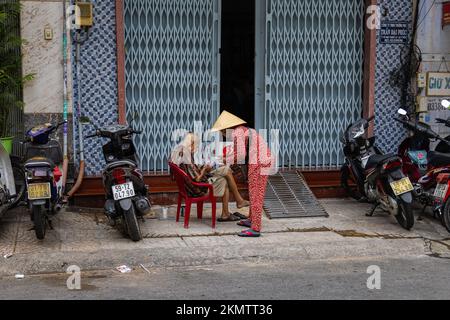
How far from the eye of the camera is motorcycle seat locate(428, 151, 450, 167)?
25.2 feet

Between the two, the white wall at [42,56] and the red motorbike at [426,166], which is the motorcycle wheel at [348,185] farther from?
the white wall at [42,56]

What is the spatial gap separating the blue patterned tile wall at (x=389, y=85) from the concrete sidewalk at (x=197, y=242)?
1696 millimetres

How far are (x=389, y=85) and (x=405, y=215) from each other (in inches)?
101

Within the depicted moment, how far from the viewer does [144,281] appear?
582 centimetres

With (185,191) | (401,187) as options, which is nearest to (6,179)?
(185,191)

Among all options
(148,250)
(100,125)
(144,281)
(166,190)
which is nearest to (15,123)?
(100,125)

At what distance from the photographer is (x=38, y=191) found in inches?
258

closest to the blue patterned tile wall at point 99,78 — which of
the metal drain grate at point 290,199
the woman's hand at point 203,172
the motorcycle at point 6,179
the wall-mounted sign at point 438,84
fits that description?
the motorcycle at point 6,179

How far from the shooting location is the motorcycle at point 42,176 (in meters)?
6.56

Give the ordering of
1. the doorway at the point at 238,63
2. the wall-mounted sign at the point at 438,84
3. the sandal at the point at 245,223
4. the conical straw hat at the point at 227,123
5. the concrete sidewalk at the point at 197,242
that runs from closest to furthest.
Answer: the concrete sidewalk at the point at 197,242 < the conical straw hat at the point at 227,123 < the sandal at the point at 245,223 < the wall-mounted sign at the point at 438,84 < the doorway at the point at 238,63

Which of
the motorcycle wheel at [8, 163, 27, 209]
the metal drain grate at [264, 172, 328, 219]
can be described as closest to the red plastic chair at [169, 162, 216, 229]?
the metal drain grate at [264, 172, 328, 219]

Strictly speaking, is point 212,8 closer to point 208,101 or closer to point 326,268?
point 208,101

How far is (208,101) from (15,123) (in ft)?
8.60

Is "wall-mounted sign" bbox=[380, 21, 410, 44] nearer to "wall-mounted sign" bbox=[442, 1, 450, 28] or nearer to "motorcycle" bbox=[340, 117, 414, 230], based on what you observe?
"wall-mounted sign" bbox=[442, 1, 450, 28]
